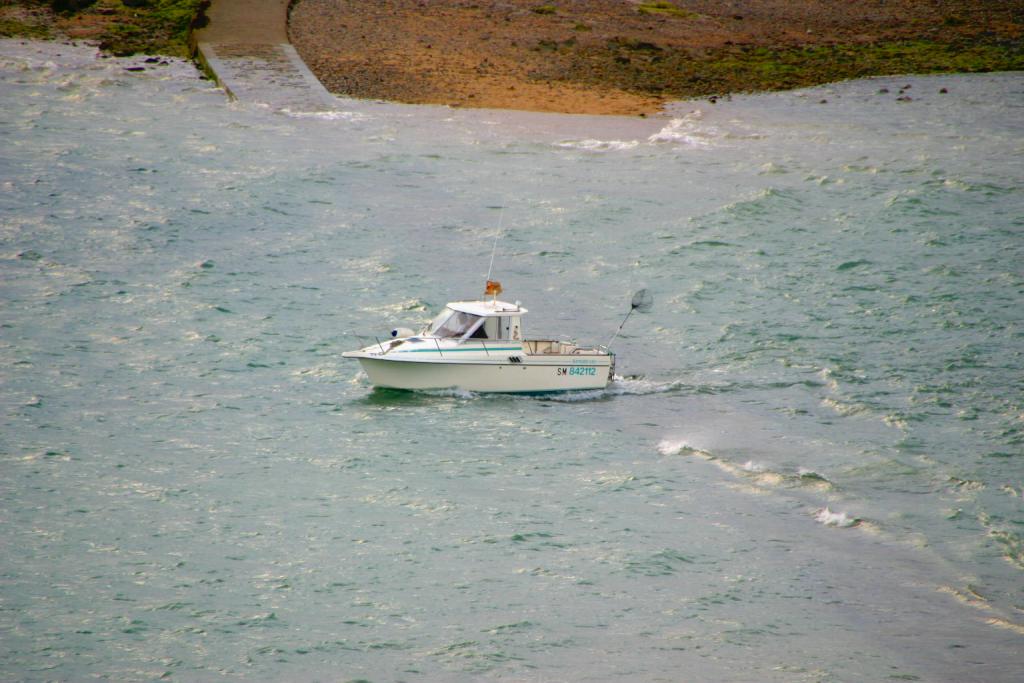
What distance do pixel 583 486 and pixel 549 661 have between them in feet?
20.5

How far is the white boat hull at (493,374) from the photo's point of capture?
30.3 m

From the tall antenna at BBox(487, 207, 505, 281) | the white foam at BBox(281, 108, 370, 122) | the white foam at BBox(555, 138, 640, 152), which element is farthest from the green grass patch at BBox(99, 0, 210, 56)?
the tall antenna at BBox(487, 207, 505, 281)

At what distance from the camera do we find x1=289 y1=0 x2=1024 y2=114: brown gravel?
60.5 metres

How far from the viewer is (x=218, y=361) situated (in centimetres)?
3275

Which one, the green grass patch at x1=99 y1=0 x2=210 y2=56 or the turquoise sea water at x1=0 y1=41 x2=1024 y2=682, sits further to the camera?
the green grass patch at x1=99 y1=0 x2=210 y2=56

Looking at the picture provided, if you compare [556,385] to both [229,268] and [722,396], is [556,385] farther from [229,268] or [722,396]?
[229,268]

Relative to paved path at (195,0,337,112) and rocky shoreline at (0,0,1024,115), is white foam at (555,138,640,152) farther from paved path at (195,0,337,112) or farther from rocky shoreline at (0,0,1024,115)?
paved path at (195,0,337,112)

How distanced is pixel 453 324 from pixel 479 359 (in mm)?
1099

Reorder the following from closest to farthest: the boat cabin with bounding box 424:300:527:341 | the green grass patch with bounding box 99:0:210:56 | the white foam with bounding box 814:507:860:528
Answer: the white foam with bounding box 814:507:860:528, the boat cabin with bounding box 424:300:527:341, the green grass patch with bounding box 99:0:210:56

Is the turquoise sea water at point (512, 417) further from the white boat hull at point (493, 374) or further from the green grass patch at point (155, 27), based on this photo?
the green grass patch at point (155, 27)

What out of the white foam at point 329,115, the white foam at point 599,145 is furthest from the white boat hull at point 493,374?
the white foam at point 329,115

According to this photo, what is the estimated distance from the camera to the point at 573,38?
6600 cm

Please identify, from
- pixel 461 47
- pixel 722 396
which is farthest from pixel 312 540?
pixel 461 47

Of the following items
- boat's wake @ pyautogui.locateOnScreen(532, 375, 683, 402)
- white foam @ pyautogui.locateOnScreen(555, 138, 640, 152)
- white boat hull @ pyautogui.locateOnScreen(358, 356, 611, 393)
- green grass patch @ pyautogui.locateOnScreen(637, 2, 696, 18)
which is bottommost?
boat's wake @ pyautogui.locateOnScreen(532, 375, 683, 402)
